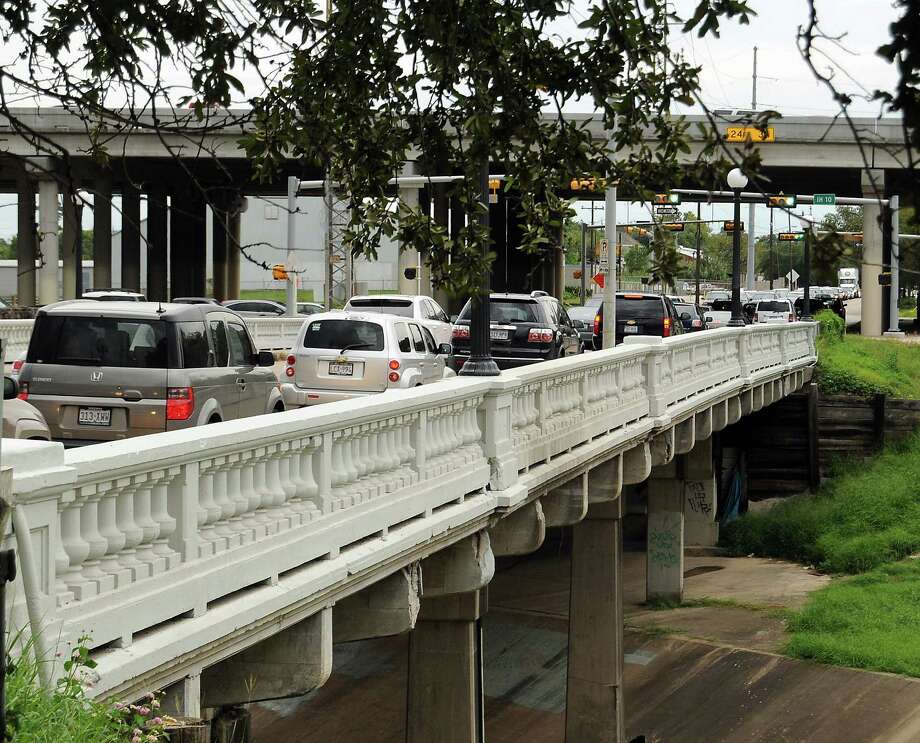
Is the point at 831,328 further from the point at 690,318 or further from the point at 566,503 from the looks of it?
the point at 566,503

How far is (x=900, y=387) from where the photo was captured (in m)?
38.1

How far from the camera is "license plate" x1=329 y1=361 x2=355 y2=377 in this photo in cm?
1927

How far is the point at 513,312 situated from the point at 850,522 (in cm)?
1180

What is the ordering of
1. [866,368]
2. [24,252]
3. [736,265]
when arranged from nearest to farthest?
1. [736,265]
2. [866,368]
3. [24,252]

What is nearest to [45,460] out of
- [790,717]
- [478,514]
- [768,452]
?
[478,514]

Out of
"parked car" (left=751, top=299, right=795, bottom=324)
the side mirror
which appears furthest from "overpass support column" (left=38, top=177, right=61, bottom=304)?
the side mirror

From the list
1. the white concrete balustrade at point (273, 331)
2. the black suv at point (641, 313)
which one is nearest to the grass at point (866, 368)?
the black suv at point (641, 313)

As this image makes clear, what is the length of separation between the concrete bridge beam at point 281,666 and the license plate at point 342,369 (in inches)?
478

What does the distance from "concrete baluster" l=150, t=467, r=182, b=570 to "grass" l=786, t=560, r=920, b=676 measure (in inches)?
770

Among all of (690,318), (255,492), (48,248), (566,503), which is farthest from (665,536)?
(48,248)

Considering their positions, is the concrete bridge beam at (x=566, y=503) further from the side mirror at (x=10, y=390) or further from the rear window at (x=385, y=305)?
the rear window at (x=385, y=305)

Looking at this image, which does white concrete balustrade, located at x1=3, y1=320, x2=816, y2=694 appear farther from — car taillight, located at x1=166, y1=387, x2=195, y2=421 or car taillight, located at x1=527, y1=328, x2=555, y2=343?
car taillight, located at x1=527, y1=328, x2=555, y2=343

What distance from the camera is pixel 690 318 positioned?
46531 mm

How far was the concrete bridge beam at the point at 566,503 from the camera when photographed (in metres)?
13.7
